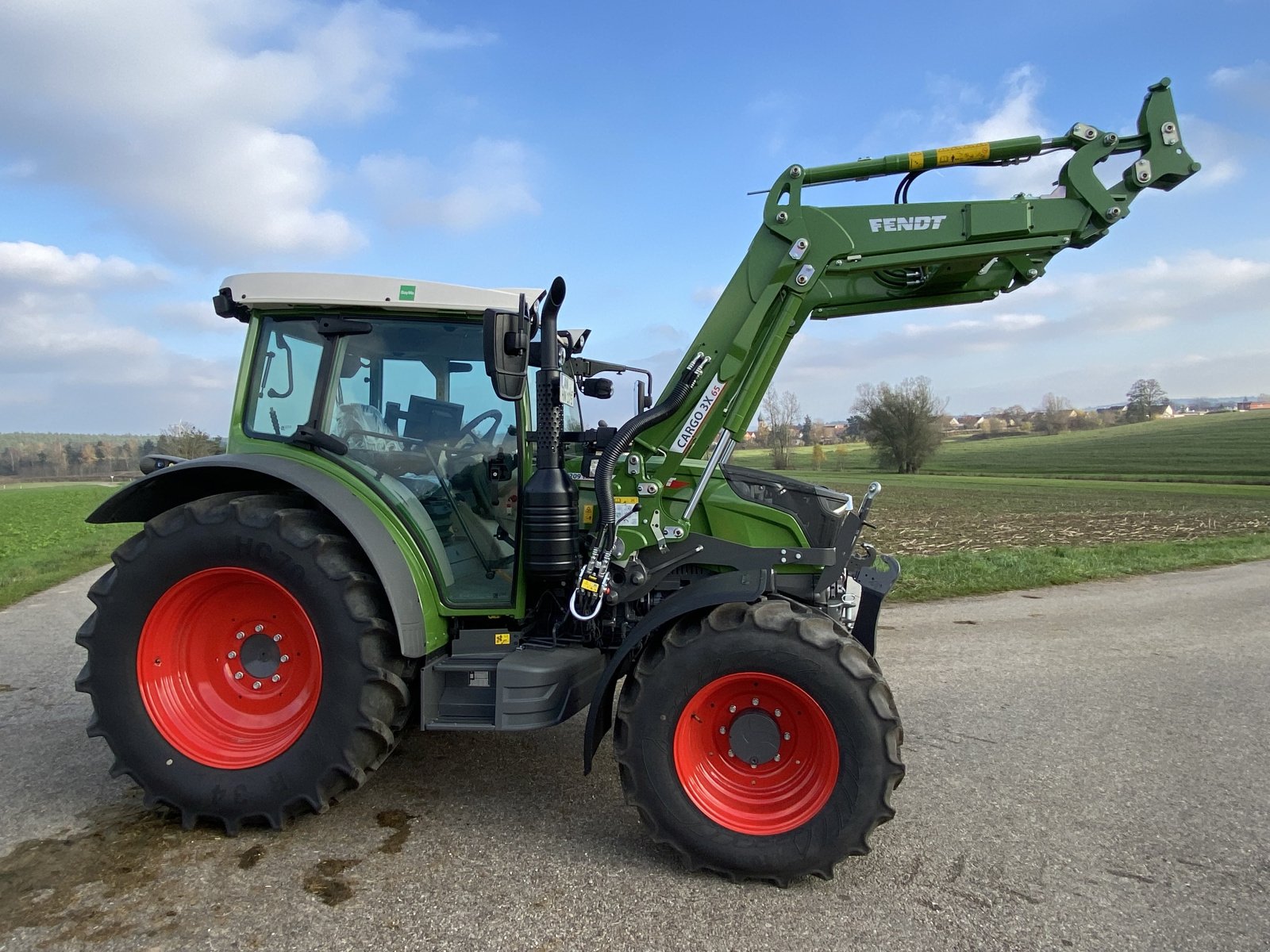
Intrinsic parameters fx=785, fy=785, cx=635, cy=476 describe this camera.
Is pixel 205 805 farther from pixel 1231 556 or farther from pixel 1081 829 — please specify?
pixel 1231 556

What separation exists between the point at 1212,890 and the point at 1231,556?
534 inches

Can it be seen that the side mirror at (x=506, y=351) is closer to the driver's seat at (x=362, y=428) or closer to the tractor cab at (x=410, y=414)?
the tractor cab at (x=410, y=414)

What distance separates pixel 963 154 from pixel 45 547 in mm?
22435

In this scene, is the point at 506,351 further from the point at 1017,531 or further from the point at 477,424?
the point at 1017,531

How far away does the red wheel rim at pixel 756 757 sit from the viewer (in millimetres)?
3152

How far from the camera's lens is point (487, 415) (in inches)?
156

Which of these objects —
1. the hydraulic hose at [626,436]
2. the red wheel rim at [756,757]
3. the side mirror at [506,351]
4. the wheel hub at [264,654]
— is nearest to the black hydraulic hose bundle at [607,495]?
the hydraulic hose at [626,436]

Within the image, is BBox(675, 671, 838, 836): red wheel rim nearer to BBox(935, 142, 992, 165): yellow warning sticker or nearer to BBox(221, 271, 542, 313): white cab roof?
BBox(221, 271, 542, 313): white cab roof

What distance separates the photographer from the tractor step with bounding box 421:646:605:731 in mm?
3436

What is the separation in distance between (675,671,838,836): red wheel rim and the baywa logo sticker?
113 cm

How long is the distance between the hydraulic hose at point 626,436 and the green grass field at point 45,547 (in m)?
10.5

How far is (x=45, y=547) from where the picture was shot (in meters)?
19.1

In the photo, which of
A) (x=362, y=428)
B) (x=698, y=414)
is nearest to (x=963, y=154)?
(x=698, y=414)

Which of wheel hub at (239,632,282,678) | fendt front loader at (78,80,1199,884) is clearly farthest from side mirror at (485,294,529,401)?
wheel hub at (239,632,282,678)
